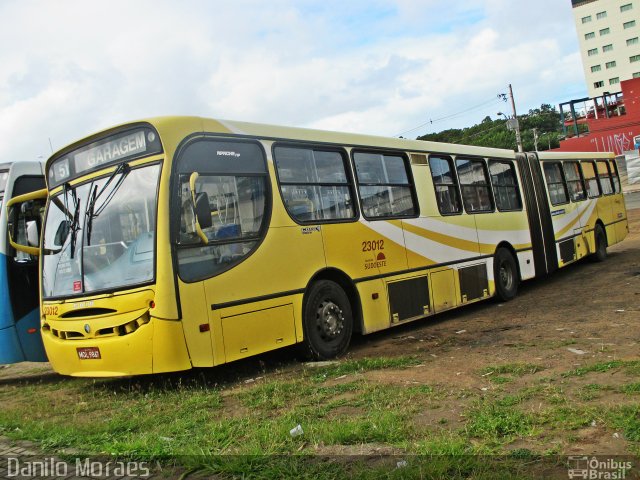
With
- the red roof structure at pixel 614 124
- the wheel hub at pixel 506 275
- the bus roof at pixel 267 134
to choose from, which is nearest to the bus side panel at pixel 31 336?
the bus roof at pixel 267 134

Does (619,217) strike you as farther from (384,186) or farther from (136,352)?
(136,352)

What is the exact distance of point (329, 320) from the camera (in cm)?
755

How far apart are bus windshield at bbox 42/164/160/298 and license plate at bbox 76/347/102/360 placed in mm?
607

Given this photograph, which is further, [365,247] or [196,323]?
[365,247]

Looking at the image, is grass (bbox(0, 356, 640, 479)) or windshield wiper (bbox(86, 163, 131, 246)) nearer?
grass (bbox(0, 356, 640, 479))

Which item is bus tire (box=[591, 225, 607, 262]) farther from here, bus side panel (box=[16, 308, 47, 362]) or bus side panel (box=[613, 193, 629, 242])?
bus side panel (box=[16, 308, 47, 362])

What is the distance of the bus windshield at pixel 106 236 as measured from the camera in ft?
20.2

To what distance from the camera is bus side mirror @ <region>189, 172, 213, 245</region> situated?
6.04 meters

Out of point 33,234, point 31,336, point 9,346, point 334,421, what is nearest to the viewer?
point 334,421

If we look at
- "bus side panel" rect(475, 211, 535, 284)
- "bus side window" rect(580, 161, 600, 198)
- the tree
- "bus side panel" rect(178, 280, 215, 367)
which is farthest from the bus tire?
the tree

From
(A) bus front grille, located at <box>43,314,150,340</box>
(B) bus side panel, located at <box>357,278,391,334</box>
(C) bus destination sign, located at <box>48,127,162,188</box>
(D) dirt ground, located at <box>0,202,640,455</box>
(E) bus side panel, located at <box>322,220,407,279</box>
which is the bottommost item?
(D) dirt ground, located at <box>0,202,640,455</box>

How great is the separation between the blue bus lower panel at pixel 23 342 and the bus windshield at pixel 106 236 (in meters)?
1.37

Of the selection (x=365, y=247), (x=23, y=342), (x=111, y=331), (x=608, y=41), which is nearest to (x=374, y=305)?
(x=365, y=247)

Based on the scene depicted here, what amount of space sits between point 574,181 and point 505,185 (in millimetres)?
3949
